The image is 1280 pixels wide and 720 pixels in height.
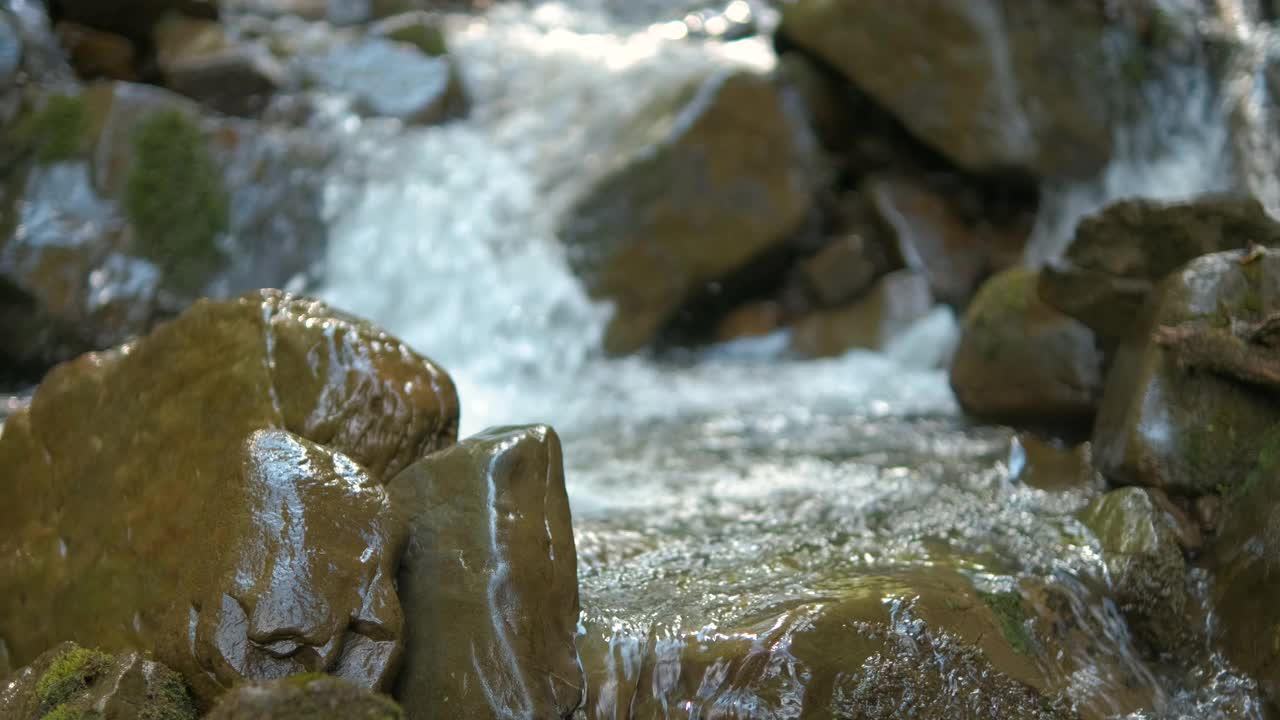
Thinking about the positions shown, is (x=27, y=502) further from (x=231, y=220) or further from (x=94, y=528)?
(x=231, y=220)

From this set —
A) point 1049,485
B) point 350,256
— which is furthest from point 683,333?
point 1049,485

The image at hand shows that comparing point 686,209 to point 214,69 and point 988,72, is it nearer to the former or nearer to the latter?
point 988,72

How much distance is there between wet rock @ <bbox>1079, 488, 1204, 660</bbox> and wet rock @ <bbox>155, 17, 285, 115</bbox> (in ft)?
21.9

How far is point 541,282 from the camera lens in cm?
718

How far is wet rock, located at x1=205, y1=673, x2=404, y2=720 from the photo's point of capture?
2.00 m

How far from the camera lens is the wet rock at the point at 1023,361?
15.3ft

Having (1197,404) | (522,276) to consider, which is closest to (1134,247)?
(1197,404)

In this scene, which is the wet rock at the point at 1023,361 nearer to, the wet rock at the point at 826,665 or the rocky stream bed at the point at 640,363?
the rocky stream bed at the point at 640,363

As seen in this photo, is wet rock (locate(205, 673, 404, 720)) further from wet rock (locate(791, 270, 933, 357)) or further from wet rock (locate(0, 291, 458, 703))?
wet rock (locate(791, 270, 933, 357))

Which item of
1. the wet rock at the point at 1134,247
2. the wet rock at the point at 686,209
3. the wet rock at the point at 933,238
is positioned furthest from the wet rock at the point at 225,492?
the wet rock at the point at 933,238

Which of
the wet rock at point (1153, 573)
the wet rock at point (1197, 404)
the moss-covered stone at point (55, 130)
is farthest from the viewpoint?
the moss-covered stone at point (55, 130)

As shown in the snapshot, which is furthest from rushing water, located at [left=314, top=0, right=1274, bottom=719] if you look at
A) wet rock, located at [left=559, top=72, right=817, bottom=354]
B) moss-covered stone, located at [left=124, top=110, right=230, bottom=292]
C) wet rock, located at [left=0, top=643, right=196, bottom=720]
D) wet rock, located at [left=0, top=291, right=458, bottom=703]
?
wet rock, located at [left=0, top=643, right=196, bottom=720]

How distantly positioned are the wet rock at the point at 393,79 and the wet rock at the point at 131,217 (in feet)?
4.46

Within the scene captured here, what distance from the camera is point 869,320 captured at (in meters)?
7.29
